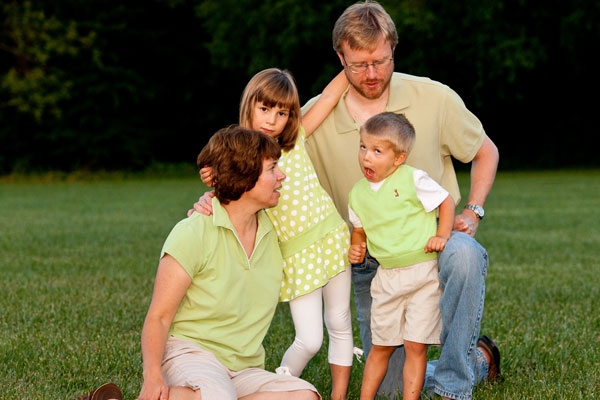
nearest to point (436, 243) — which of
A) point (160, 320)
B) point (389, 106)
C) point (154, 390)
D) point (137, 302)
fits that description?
point (389, 106)

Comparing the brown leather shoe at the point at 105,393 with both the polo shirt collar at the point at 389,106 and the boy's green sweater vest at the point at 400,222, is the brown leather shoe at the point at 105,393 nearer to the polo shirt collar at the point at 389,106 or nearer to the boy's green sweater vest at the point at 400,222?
the boy's green sweater vest at the point at 400,222

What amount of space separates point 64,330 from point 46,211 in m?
11.5

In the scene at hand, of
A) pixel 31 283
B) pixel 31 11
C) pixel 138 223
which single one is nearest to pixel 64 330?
pixel 31 283

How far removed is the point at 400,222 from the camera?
3732 millimetres

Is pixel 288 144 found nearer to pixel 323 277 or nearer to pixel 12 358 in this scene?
pixel 323 277

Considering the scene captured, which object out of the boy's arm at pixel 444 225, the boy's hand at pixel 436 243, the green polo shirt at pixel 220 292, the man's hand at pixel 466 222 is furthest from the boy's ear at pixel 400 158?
the green polo shirt at pixel 220 292

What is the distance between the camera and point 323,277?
3.96 m

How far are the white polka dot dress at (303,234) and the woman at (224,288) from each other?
305mm

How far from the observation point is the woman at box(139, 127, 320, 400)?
329 centimetres

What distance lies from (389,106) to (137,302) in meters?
3.44

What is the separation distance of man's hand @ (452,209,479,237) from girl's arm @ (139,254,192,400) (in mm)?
1429

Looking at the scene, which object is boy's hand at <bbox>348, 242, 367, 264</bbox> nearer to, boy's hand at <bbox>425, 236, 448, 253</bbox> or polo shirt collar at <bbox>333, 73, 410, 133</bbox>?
boy's hand at <bbox>425, 236, 448, 253</bbox>

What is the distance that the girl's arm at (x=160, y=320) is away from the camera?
125 inches

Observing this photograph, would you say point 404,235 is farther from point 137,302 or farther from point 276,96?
point 137,302
